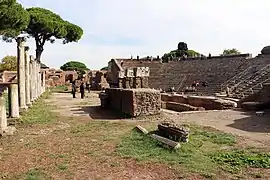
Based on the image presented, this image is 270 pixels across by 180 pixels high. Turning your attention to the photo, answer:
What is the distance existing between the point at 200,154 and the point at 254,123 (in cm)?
463

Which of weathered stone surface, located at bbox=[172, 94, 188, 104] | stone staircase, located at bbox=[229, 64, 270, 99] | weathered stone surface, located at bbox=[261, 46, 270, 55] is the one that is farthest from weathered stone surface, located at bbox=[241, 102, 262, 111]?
weathered stone surface, located at bbox=[261, 46, 270, 55]

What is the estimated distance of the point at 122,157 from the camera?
6.70 m

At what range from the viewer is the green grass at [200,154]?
6.04 m

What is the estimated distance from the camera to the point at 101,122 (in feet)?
38.3

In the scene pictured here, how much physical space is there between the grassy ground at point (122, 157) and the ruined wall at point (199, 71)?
19.7 meters

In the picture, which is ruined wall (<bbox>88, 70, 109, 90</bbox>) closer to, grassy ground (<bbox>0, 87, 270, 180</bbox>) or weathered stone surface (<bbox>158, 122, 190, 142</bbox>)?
grassy ground (<bbox>0, 87, 270, 180</bbox>)

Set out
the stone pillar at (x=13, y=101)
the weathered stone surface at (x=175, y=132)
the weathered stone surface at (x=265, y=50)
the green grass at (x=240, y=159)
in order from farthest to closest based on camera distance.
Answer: the weathered stone surface at (x=265, y=50)
the stone pillar at (x=13, y=101)
the weathered stone surface at (x=175, y=132)
the green grass at (x=240, y=159)

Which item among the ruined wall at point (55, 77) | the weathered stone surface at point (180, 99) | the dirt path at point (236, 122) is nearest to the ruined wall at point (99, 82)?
the ruined wall at point (55, 77)

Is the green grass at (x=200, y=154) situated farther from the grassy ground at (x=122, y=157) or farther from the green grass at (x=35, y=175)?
A: the green grass at (x=35, y=175)

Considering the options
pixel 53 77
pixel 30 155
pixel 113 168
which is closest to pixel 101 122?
pixel 30 155

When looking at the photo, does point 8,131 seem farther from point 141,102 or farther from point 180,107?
point 180,107

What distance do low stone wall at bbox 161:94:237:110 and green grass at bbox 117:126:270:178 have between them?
782 centimetres

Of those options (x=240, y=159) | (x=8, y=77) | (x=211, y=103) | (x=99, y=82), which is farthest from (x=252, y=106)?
(x=8, y=77)

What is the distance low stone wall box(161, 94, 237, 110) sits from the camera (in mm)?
16266
